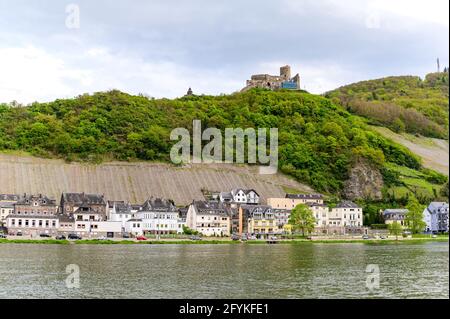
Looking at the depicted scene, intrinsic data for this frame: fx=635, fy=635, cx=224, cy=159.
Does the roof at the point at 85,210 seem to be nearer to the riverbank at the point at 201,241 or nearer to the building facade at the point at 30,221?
the building facade at the point at 30,221

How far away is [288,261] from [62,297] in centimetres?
2010

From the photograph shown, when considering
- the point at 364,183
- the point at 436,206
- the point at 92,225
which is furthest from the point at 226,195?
the point at 364,183

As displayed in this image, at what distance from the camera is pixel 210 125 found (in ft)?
453

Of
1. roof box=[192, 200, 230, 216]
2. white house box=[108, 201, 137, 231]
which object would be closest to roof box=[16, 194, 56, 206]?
white house box=[108, 201, 137, 231]

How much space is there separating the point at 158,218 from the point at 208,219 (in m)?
6.33

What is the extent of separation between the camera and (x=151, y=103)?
146m

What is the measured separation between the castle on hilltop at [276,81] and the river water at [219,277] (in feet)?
453

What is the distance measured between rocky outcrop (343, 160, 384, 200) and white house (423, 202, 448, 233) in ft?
51.1

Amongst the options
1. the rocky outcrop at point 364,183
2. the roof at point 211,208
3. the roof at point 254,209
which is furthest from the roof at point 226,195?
the rocky outcrop at point 364,183

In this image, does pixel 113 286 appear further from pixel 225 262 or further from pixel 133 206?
pixel 133 206

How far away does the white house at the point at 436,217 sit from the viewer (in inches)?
3728

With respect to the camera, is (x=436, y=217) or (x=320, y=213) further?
(x=436, y=217)

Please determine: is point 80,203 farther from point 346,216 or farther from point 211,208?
point 346,216
